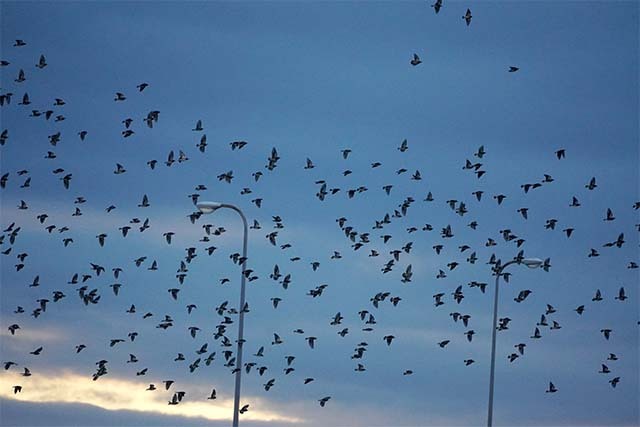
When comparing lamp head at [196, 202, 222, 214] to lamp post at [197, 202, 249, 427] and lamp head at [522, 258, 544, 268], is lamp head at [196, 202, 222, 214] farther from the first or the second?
lamp head at [522, 258, 544, 268]

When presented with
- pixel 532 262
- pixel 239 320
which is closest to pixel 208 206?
pixel 239 320

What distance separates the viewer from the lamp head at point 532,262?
49750 mm

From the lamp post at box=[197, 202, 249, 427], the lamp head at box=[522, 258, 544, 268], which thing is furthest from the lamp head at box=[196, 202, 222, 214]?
the lamp head at box=[522, 258, 544, 268]

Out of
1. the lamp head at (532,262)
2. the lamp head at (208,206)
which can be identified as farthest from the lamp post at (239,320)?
the lamp head at (532,262)

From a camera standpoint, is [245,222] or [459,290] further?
[459,290]

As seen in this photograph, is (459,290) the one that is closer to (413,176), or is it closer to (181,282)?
(413,176)

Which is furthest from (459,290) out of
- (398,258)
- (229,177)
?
(229,177)

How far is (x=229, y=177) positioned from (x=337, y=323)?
802 centimetres

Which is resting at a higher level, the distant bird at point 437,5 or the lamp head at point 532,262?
the distant bird at point 437,5

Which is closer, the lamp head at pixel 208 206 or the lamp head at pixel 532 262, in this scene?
the lamp head at pixel 208 206

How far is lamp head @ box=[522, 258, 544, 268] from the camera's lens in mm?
49750

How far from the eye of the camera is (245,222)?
43.8 meters

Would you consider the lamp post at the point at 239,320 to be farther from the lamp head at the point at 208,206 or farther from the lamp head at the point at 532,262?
the lamp head at the point at 532,262

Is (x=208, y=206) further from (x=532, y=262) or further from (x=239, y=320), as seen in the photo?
(x=532, y=262)
